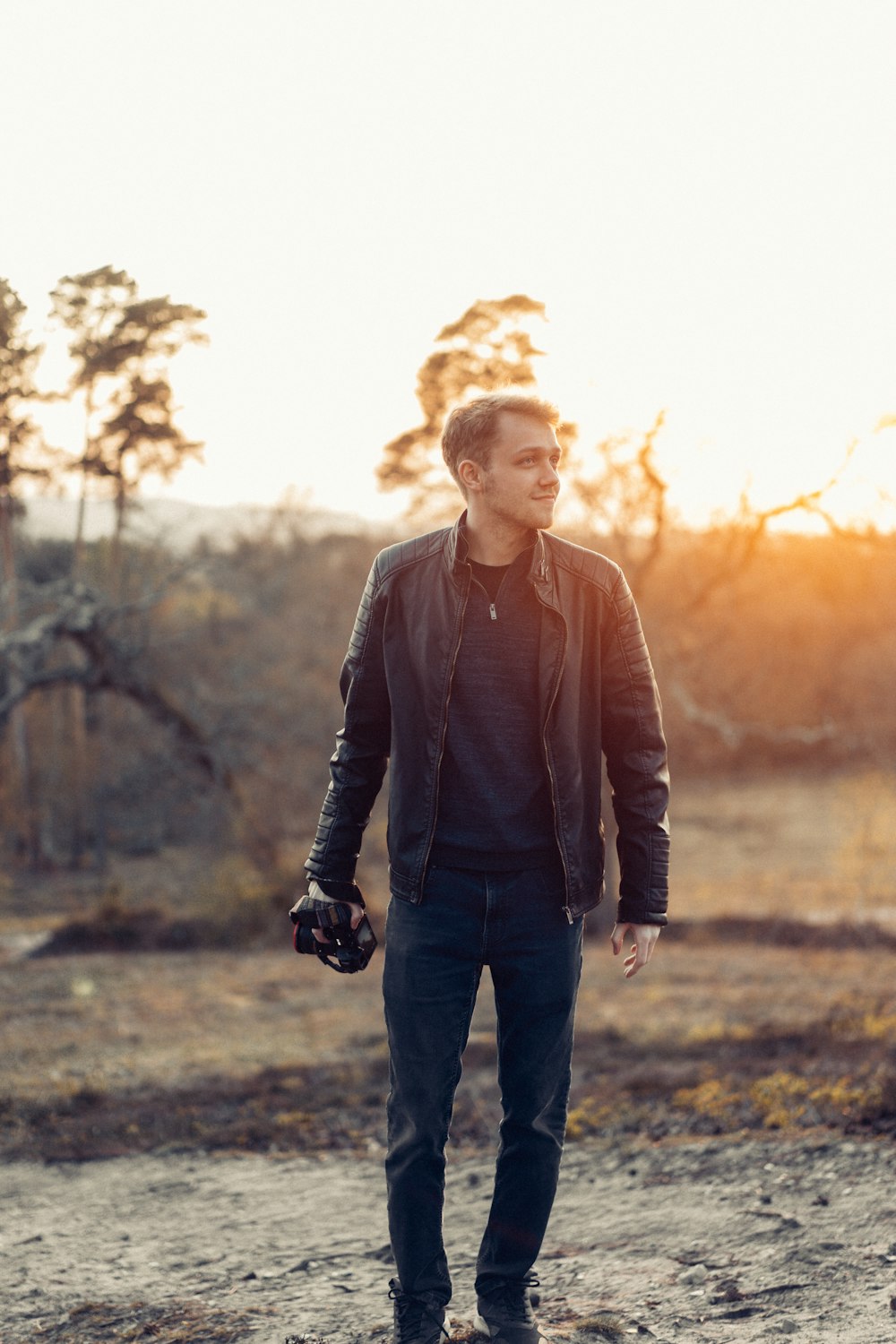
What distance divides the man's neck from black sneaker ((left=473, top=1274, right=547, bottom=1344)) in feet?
4.87

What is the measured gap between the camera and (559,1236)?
3412 mm

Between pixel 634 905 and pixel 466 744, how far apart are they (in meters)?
0.49

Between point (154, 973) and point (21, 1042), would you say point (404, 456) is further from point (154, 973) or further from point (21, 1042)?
point (21, 1042)

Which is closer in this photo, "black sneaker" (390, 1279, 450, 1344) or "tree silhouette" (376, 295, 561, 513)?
"black sneaker" (390, 1279, 450, 1344)

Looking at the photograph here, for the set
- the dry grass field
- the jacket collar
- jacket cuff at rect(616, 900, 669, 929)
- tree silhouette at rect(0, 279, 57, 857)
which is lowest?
the dry grass field

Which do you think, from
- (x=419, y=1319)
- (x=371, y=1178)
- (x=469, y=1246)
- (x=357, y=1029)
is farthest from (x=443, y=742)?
(x=357, y=1029)

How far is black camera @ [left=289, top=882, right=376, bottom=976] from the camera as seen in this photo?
252 centimetres

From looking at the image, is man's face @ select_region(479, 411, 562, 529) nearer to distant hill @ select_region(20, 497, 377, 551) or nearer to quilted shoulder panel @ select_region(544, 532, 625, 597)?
quilted shoulder panel @ select_region(544, 532, 625, 597)

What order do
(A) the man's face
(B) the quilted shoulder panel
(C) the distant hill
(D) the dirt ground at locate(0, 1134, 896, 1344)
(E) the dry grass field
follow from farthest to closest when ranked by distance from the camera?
(C) the distant hill < (E) the dry grass field < (D) the dirt ground at locate(0, 1134, 896, 1344) < (B) the quilted shoulder panel < (A) the man's face

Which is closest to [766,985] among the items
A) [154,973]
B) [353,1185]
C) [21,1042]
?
[154,973]

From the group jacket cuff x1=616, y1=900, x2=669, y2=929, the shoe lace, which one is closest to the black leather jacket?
jacket cuff x1=616, y1=900, x2=669, y2=929

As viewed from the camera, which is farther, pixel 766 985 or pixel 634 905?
pixel 766 985

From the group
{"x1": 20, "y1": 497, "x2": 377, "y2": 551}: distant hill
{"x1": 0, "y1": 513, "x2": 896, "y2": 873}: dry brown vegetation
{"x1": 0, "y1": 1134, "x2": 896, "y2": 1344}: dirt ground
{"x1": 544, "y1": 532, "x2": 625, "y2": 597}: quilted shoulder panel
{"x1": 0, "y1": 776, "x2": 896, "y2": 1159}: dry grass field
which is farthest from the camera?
{"x1": 0, "y1": 513, "x2": 896, "y2": 873}: dry brown vegetation

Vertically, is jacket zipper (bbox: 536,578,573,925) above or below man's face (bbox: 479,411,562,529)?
below
